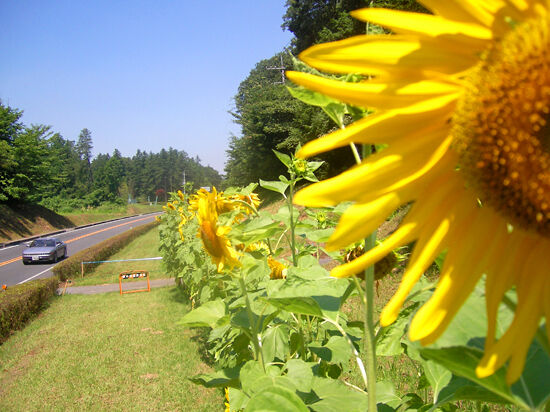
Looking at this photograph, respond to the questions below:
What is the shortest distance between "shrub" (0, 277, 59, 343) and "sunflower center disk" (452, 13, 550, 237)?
9.85 metres

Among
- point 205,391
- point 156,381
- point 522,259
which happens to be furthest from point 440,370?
point 156,381

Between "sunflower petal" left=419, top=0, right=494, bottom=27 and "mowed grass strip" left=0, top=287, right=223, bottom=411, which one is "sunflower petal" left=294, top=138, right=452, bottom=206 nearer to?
"sunflower petal" left=419, top=0, right=494, bottom=27

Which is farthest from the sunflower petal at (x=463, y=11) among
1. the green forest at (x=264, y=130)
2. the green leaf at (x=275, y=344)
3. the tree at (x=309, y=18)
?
the tree at (x=309, y=18)

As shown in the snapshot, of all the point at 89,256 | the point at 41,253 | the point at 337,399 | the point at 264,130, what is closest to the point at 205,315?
the point at 337,399

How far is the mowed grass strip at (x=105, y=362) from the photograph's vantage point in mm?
5559

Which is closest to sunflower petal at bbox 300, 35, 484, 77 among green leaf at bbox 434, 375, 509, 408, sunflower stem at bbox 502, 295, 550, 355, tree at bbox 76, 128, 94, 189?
sunflower stem at bbox 502, 295, 550, 355

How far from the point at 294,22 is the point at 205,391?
2598 cm

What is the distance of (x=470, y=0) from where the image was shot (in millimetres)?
354

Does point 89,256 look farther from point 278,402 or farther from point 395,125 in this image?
point 395,125

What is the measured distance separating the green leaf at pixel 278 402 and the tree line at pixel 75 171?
47.8ft

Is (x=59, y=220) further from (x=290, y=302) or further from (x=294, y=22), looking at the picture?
(x=290, y=302)

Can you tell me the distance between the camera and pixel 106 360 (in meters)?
7.00

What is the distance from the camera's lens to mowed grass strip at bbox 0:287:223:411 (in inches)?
219

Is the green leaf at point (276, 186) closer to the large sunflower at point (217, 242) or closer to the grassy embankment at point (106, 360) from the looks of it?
the large sunflower at point (217, 242)
